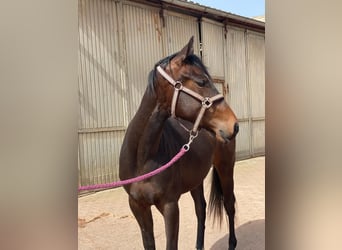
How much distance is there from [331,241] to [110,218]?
3.13m

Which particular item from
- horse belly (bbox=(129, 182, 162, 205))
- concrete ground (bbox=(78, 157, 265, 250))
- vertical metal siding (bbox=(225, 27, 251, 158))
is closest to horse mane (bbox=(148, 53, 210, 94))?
horse belly (bbox=(129, 182, 162, 205))

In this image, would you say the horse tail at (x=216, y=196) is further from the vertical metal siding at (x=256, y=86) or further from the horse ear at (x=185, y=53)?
the vertical metal siding at (x=256, y=86)

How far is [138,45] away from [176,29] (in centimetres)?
90

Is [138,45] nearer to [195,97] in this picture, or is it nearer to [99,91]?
[99,91]

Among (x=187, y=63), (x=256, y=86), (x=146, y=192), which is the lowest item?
(x=146, y=192)

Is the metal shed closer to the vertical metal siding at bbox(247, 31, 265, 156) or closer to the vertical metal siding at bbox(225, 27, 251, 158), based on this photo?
the vertical metal siding at bbox(225, 27, 251, 158)

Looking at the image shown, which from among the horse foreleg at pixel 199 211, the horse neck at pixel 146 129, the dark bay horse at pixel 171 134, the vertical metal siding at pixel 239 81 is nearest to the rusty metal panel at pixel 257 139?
the vertical metal siding at pixel 239 81

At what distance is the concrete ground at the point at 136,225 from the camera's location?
2.66 m

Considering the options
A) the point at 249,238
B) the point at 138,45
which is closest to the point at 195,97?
the point at 249,238

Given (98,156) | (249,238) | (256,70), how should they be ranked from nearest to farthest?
(249,238)
(98,156)
(256,70)

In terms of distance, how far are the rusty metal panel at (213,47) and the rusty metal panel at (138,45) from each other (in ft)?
4.00

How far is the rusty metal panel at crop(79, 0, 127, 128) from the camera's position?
155 inches

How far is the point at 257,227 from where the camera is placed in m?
3.06

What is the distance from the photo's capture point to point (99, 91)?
4.13m
